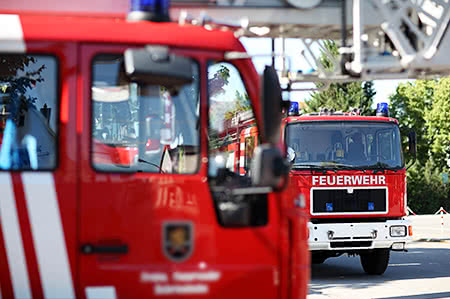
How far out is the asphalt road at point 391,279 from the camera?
10.8 metres

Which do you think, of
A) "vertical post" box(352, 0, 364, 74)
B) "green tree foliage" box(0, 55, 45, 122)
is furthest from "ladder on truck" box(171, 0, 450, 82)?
"green tree foliage" box(0, 55, 45, 122)

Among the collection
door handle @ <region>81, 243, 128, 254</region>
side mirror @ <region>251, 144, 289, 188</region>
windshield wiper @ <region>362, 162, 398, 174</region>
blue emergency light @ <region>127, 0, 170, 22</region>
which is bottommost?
door handle @ <region>81, 243, 128, 254</region>

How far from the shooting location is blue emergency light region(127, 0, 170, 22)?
464 centimetres

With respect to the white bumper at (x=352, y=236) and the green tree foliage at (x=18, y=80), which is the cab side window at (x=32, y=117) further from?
the white bumper at (x=352, y=236)

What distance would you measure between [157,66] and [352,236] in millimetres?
8437

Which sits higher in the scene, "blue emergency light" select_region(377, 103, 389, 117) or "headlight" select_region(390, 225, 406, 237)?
"blue emergency light" select_region(377, 103, 389, 117)

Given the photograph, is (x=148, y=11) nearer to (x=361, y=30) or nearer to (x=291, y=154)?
(x=361, y=30)

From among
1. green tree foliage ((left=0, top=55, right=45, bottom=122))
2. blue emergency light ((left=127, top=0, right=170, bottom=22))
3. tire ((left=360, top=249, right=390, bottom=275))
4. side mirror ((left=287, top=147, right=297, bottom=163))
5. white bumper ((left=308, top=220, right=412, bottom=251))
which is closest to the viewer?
blue emergency light ((left=127, top=0, right=170, bottom=22))

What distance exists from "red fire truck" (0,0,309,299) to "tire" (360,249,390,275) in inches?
342

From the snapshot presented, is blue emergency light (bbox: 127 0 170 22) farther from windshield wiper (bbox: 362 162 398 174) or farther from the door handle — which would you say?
windshield wiper (bbox: 362 162 398 174)

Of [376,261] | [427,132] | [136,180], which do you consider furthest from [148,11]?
[427,132]

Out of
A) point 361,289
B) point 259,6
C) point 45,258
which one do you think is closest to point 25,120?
point 45,258

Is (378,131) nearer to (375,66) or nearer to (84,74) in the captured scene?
(375,66)

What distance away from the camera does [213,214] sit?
4.34 m
